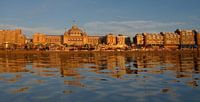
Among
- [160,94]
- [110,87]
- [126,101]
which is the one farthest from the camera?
[110,87]

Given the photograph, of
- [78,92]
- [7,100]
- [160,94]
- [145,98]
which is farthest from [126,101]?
[7,100]

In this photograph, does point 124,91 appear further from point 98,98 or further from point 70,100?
point 70,100

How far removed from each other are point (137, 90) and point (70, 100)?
4.11 meters

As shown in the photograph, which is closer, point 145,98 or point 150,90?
point 145,98

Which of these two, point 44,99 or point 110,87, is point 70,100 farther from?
point 110,87

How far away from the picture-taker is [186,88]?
15.1 metres

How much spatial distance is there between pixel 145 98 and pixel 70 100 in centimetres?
333

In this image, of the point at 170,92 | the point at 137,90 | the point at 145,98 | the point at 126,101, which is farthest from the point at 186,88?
the point at 126,101

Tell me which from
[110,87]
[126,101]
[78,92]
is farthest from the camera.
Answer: [110,87]

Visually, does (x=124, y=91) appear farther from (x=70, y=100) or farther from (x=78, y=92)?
(x=70, y=100)

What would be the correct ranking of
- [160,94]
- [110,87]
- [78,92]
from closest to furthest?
[160,94], [78,92], [110,87]

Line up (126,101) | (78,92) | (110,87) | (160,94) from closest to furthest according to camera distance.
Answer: (126,101) → (160,94) → (78,92) → (110,87)

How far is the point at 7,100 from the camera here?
1234cm

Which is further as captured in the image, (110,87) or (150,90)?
(110,87)
